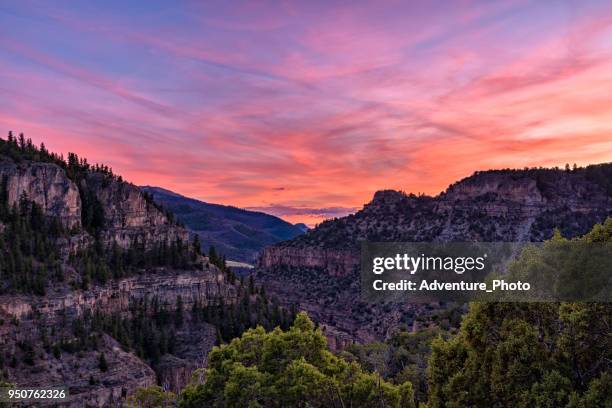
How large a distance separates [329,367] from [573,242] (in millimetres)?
13046

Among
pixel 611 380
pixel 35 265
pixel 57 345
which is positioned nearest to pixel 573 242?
pixel 611 380

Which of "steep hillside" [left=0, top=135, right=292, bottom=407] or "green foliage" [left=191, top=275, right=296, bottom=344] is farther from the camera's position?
"green foliage" [left=191, top=275, right=296, bottom=344]

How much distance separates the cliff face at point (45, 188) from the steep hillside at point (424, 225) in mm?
63455

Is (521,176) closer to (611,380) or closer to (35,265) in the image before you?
(35,265)

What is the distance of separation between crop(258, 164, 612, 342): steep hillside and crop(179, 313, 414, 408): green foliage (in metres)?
82.5

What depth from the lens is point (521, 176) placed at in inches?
6491

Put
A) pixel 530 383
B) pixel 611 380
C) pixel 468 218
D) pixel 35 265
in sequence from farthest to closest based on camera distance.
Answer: pixel 468 218 < pixel 35 265 < pixel 530 383 < pixel 611 380

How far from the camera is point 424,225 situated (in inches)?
6166

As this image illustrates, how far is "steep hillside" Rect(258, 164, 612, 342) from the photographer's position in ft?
429

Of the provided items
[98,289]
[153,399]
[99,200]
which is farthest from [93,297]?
[153,399]

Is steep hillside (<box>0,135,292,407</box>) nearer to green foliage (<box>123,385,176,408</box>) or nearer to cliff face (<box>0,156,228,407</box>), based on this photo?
cliff face (<box>0,156,228,407</box>)

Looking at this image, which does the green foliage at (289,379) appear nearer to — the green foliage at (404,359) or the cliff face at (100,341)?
the green foliage at (404,359)

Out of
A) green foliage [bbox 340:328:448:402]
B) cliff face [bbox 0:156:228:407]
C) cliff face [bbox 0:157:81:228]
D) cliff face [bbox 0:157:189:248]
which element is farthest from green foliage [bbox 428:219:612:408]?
cliff face [bbox 0:157:81:228]

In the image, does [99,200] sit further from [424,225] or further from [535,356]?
[535,356]
